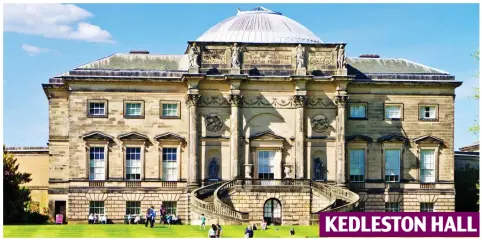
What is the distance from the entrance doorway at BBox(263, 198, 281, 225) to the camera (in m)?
73.3

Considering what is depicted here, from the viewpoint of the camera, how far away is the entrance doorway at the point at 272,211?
2886 inches

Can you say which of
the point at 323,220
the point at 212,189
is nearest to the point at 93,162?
the point at 212,189

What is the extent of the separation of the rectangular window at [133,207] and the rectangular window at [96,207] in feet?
5.53

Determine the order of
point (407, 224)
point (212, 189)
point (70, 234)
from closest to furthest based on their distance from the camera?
point (407, 224)
point (70, 234)
point (212, 189)

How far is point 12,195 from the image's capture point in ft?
244

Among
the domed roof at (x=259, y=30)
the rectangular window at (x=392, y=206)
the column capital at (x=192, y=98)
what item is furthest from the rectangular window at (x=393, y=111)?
the column capital at (x=192, y=98)

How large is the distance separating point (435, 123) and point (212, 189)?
15.8 meters

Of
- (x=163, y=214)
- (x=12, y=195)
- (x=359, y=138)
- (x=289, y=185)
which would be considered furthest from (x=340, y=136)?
(x=12, y=195)

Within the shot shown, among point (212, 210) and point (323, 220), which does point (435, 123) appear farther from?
point (323, 220)

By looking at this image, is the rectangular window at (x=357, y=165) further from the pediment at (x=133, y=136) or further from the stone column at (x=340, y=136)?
the pediment at (x=133, y=136)

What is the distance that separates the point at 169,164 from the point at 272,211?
25.6 ft

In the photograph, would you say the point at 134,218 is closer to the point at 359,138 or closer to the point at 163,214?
the point at 163,214

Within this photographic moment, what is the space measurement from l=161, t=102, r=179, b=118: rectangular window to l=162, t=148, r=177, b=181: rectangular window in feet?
7.35

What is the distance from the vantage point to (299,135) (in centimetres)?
7600
